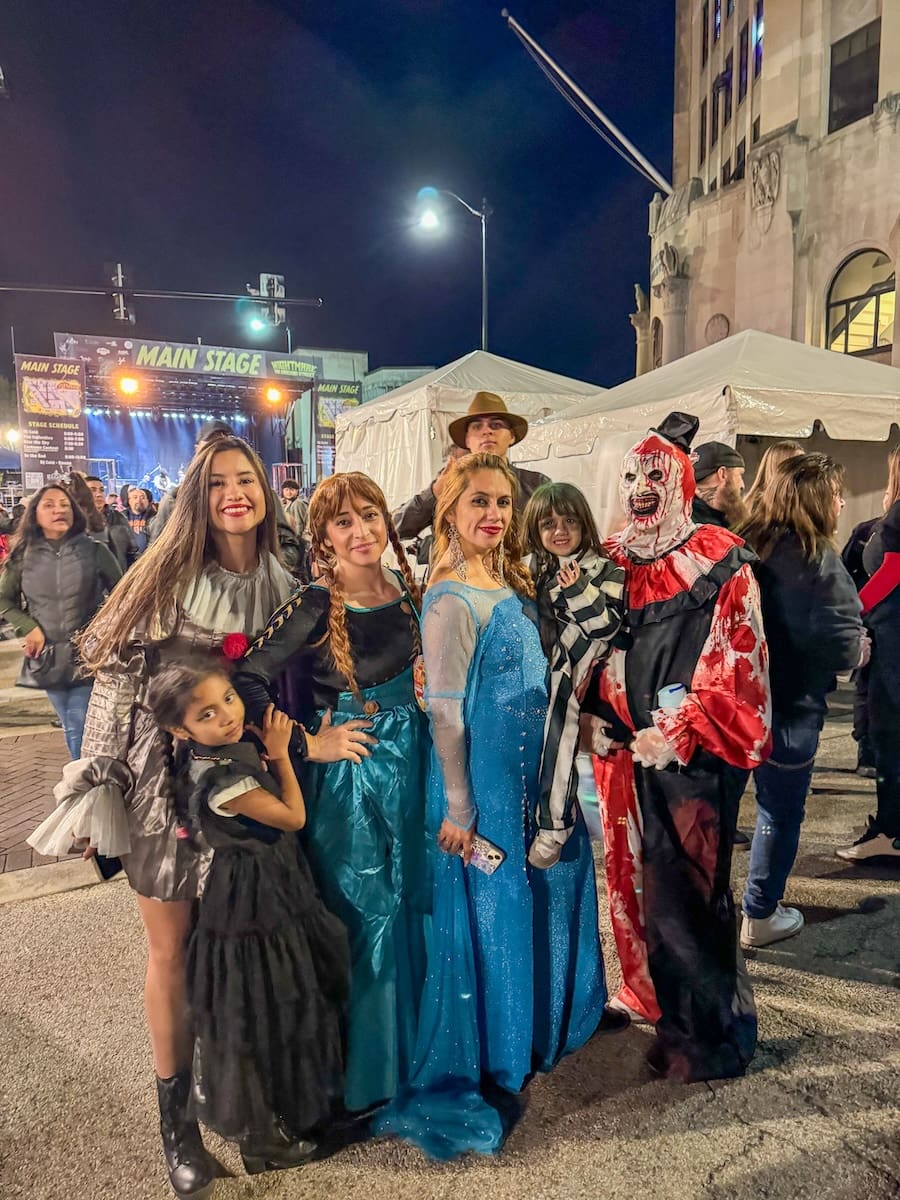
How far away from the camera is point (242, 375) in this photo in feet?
106

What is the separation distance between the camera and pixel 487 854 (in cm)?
222

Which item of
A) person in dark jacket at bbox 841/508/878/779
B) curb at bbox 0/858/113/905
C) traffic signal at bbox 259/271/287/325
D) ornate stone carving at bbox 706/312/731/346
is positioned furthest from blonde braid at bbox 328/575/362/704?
traffic signal at bbox 259/271/287/325

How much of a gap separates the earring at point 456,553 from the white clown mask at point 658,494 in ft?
1.96

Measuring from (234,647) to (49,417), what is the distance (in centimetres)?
2753

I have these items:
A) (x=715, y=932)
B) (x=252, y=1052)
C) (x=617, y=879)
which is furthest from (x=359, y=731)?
(x=715, y=932)

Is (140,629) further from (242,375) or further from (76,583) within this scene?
(242,375)

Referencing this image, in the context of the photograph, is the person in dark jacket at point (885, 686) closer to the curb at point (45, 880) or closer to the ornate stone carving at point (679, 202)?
the curb at point (45, 880)

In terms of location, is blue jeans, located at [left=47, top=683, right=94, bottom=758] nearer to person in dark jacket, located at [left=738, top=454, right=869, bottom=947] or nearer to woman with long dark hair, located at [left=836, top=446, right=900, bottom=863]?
person in dark jacket, located at [left=738, top=454, right=869, bottom=947]

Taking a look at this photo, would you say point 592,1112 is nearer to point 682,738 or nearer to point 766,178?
point 682,738

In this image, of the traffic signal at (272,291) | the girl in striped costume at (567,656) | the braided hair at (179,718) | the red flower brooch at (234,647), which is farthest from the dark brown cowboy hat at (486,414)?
the traffic signal at (272,291)

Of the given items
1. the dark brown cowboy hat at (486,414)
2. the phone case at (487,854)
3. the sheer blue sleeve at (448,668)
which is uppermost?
the dark brown cowboy hat at (486,414)

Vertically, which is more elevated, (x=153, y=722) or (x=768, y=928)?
(x=153, y=722)

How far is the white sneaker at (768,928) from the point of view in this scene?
333 centimetres

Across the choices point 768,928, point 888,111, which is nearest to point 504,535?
point 768,928
